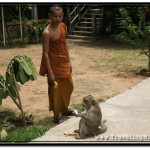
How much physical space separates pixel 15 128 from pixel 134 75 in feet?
13.6

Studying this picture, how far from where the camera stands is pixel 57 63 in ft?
17.9

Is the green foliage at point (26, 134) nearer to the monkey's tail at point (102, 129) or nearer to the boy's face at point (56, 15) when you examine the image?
the monkey's tail at point (102, 129)

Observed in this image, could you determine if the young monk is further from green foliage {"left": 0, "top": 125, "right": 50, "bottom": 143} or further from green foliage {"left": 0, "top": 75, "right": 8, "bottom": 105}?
green foliage {"left": 0, "top": 75, "right": 8, "bottom": 105}

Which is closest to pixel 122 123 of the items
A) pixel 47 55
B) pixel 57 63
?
pixel 57 63

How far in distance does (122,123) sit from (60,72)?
1192 millimetres

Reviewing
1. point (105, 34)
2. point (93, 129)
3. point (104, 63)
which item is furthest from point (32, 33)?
point (93, 129)

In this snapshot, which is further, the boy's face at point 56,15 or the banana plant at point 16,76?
the banana plant at point 16,76

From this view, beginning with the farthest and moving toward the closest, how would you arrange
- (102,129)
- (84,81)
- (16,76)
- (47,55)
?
(84,81) → (16,76) → (47,55) → (102,129)

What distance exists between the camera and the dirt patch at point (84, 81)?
6.74m

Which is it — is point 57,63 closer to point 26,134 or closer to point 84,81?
point 26,134

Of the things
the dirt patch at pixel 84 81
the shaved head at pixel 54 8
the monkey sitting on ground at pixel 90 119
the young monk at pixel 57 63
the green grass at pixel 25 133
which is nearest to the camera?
the monkey sitting on ground at pixel 90 119

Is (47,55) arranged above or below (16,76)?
above

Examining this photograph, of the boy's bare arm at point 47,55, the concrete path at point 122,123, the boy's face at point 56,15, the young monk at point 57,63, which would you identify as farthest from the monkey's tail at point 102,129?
the boy's face at point 56,15

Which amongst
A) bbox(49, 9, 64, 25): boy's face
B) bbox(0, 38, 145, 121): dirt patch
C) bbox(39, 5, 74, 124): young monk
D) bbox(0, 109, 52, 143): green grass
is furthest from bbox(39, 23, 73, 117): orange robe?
bbox(0, 38, 145, 121): dirt patch
